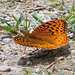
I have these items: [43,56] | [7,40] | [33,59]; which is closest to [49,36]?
[43,56]

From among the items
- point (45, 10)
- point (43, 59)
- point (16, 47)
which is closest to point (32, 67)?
point (43, 59)

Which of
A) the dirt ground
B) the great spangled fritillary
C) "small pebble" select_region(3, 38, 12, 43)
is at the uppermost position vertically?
the great spangled fritillary

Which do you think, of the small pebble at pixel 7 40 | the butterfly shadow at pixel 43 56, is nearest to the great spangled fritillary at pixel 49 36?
the butterfly shadow at pixel 43 56

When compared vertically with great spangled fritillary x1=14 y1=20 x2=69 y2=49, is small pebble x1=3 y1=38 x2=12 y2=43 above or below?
below

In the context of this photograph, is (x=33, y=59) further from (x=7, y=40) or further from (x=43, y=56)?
(x=7, y=40)

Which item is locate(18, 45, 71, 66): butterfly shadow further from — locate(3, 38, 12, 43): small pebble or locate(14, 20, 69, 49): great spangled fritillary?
locate(3, 38, 12, 43): small pebble

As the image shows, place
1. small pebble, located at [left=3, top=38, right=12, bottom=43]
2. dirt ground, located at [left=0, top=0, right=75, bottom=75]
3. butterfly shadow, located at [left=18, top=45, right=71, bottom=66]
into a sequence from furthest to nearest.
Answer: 1. small pebble, located at [left=3, top=38, right=12, bottom=43]
2. butterfly shadow, located at [left=18, top=45, right=71, bottom=66]
3. dirt ground, located at [left=0, top=0, right=75, bottom=75]

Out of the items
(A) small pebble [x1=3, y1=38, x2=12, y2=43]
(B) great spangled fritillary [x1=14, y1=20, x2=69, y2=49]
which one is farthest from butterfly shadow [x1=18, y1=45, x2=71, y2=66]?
(A) small pebble [x1=3, y1=38, x2=12, y2=43]
